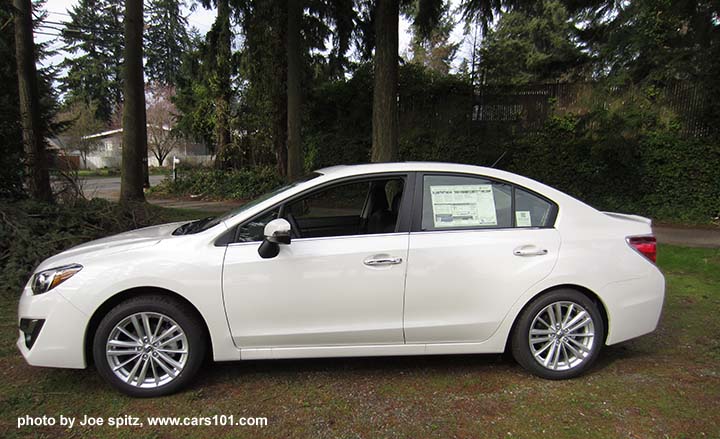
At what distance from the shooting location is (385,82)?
8852mm

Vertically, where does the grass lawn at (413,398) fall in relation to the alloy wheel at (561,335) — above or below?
below

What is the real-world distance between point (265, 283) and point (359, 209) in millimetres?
1652

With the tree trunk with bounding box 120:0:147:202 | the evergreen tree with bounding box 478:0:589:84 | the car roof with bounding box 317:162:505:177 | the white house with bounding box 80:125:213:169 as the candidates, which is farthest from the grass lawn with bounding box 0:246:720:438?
the white house with bounding box 80:125:213:169

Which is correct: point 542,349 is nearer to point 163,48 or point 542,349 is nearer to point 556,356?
→ point 556,356

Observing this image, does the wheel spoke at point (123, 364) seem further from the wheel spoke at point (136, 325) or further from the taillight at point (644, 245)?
the taillight at point (644, 245)

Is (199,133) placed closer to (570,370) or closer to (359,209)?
(359,209)

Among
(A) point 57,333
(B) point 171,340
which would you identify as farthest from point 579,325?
(A) point 57,333

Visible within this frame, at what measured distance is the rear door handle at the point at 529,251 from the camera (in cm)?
336

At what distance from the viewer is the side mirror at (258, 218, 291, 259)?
3.05 metres

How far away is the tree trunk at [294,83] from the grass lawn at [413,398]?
9013 mm

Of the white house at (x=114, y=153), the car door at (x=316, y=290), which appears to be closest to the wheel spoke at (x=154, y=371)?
the car door at (x=316, y=290)

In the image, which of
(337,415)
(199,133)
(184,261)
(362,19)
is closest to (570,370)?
(337,415)

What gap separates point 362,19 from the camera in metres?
11.5

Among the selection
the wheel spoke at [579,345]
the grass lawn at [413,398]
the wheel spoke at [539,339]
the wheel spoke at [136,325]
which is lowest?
the grass lawn at [413,398]
